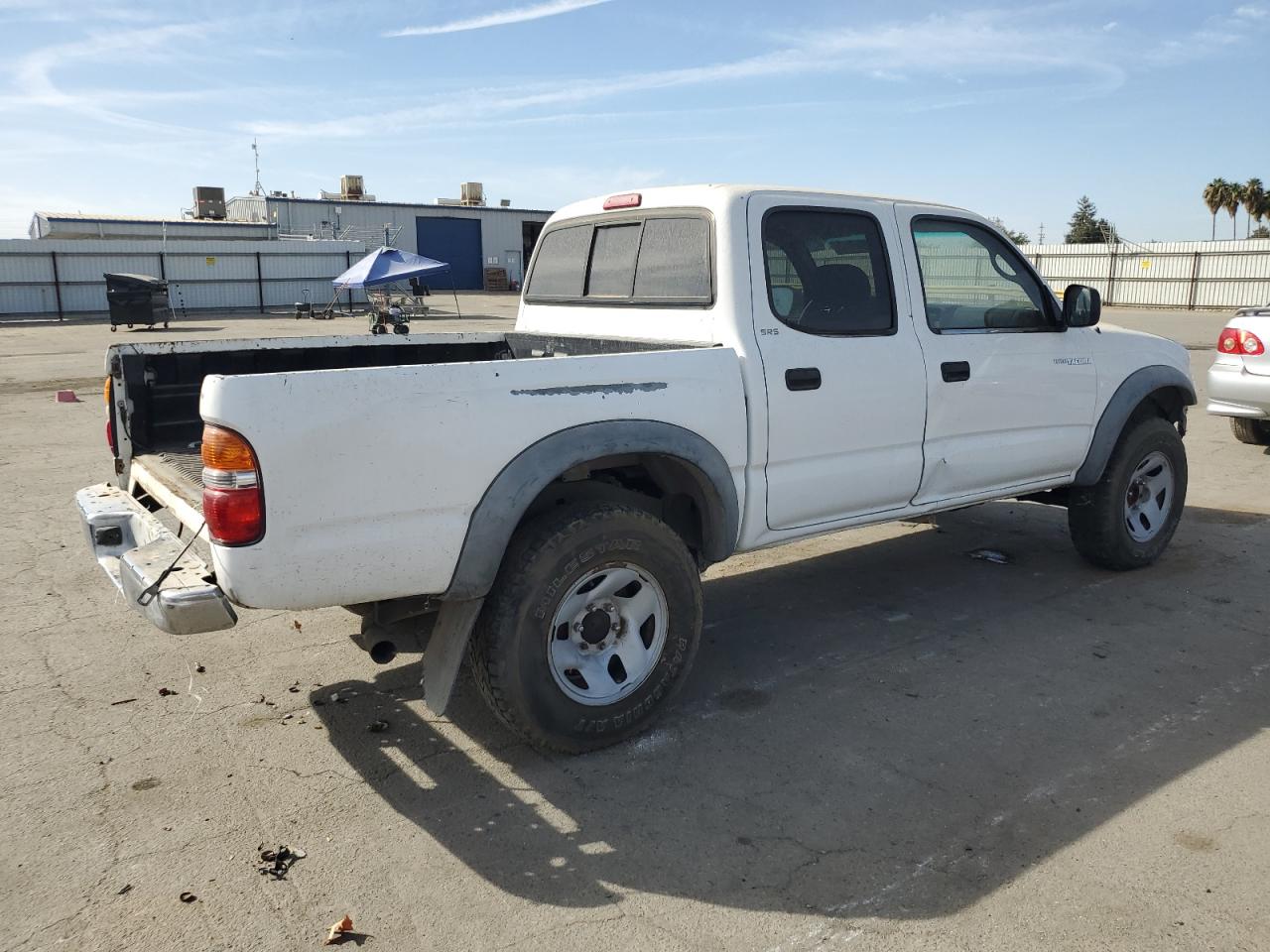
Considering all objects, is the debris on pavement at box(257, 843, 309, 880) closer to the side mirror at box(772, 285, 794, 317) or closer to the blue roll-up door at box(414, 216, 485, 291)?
the side mirror at box(772, 285, 794, 317)

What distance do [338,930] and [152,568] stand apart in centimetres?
137

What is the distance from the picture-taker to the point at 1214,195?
73688 mm

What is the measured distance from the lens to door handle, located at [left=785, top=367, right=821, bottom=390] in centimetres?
409

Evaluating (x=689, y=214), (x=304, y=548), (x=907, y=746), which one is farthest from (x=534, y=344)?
(x=907, y=746)

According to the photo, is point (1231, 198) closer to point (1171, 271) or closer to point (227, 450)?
point (1171, 271)

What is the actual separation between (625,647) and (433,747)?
806 mm

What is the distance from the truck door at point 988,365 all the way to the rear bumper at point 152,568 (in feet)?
10.2

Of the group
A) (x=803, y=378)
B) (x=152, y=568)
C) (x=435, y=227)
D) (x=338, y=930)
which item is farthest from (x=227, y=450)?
(x=435, y=227)

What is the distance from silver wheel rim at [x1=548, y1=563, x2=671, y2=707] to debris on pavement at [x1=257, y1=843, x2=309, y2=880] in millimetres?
984

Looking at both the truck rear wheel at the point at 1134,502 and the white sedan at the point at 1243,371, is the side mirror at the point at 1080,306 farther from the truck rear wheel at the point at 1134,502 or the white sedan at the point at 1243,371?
the white sedan at the point at 1243,371

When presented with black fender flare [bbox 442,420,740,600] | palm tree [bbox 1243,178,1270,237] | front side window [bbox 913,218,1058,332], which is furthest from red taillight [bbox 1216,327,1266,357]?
palm tree [bbox 1243,178,1270,237]

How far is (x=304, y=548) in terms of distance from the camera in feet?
9.98

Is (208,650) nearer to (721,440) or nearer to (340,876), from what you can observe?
(340,876)

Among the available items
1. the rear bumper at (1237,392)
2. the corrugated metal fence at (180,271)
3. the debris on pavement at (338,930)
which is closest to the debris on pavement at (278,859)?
the debris on pavement at (338,930)
